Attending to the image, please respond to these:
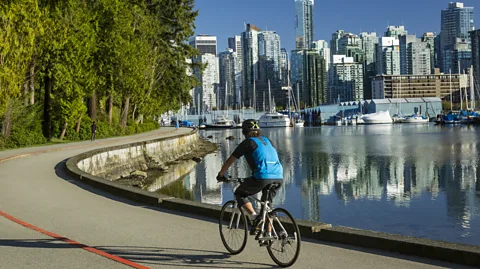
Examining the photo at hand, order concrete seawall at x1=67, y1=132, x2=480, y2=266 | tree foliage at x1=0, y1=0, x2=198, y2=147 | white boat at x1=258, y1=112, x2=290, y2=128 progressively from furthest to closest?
1. white boat at x1=258, y1=112, x2=290, y2=128
2. tree foliage at x1=0, y1=0, x2=198, y2=147
3. concrete seawall at x1=67, y1=132, x2=480, y2=266

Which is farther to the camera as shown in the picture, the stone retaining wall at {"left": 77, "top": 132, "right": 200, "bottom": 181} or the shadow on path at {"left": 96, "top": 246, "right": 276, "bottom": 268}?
the stone retaining wall at {"left": 77, "top": 132, "right": 200, "bottom": 181}

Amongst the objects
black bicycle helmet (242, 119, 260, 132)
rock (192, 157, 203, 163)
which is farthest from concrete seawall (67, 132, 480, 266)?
rock (192, 157, 203, 163)

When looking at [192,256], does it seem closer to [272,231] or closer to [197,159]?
[272,231]

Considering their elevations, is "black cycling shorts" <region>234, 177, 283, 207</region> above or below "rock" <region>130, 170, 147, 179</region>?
above

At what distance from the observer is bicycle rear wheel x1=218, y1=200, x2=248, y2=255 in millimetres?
8094

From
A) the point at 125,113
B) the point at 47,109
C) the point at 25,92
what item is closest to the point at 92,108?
Answer: the point at 47,109

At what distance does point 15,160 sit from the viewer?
26609 mm

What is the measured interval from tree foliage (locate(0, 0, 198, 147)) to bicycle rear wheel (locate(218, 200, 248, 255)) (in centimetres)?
2131

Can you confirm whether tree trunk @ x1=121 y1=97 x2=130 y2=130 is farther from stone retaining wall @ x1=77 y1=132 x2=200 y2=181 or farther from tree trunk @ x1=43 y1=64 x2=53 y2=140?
tree trunk @ x1=43 y1=64 x2=53 y2=140

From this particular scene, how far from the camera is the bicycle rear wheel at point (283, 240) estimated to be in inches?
289

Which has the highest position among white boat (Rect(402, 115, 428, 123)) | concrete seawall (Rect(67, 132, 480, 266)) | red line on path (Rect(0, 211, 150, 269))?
concrete seawall (Rect(67, 132, 480, 266))

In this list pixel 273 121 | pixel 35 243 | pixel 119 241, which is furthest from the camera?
pixel 273 121

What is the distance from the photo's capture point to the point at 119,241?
944 centimetres

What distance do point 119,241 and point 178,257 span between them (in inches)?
63.1
